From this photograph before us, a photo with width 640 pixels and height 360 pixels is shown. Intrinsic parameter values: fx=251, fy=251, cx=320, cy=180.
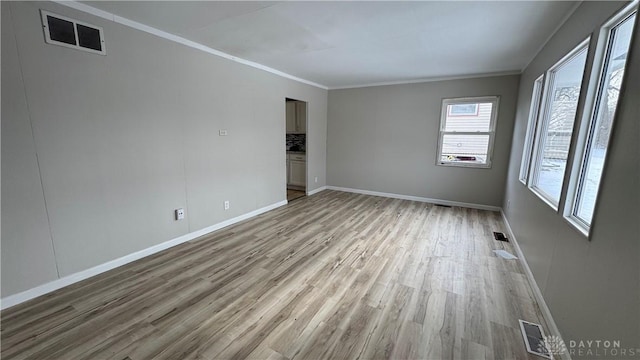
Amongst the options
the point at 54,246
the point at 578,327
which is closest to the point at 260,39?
the point at 54,246

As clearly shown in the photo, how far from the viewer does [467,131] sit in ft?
15.7

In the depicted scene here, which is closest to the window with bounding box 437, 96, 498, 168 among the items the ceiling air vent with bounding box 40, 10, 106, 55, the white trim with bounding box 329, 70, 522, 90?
the white trim with bounding box 329, 70, 522, 90

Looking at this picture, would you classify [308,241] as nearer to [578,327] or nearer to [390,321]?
[390,321]

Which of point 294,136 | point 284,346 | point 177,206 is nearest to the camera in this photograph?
point 284,346

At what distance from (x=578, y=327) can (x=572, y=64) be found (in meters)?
2.22

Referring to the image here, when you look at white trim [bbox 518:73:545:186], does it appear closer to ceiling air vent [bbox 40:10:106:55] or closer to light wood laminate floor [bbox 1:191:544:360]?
light wood laminate floor [bbox 1:191:544:360]

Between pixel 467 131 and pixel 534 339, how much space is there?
390cm

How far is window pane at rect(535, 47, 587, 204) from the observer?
6.84 ft

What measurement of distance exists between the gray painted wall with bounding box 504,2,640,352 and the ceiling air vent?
12.2ft

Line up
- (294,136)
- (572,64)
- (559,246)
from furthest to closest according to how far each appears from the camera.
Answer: (294,136) < (572,64) < (559,246)

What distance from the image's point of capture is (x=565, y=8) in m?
2.12

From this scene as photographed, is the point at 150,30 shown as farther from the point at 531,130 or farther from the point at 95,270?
the point at 531,130

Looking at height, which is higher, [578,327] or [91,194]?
[91,194]

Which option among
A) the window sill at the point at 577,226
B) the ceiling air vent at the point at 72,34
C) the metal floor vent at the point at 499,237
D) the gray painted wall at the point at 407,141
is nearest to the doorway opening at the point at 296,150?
the gray painted wall at the point at 407,141
